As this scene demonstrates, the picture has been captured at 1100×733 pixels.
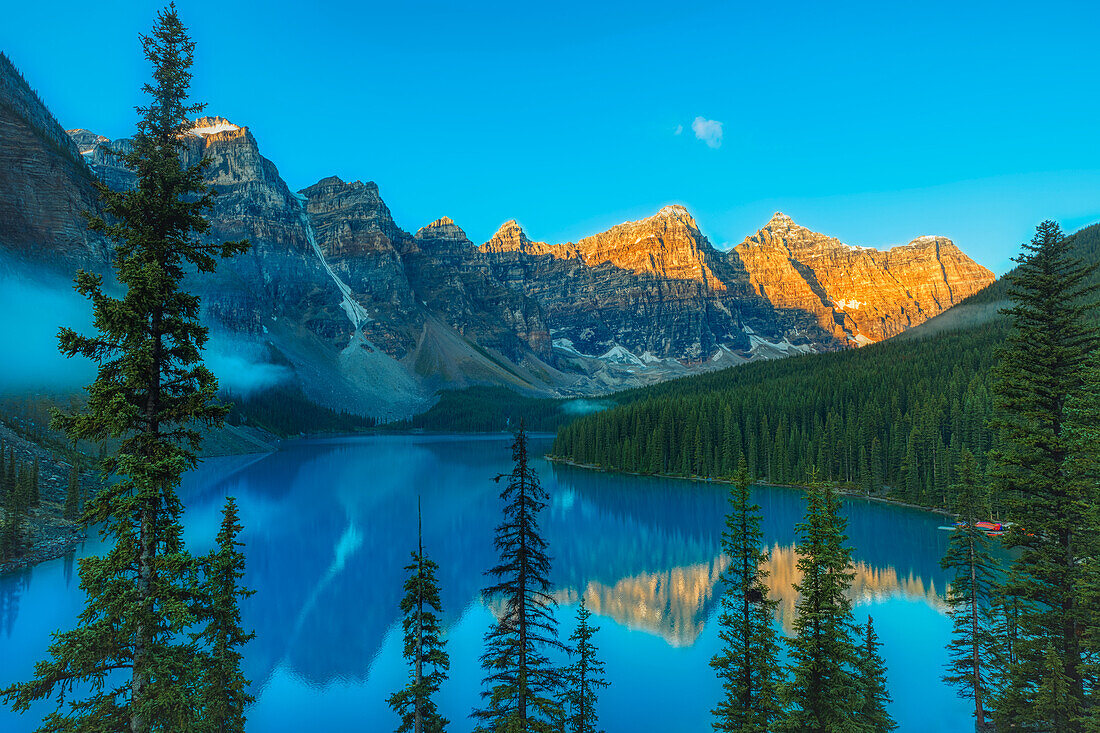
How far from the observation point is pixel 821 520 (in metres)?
16.4

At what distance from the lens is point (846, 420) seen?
96.8 m

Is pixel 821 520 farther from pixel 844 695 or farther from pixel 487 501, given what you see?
pixel 487 501

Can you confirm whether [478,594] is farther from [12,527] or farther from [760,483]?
[760,483]

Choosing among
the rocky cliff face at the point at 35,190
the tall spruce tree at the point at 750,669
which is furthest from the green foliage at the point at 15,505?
the rocky cliff face at the point at 35,190

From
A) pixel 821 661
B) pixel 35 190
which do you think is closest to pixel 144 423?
pixel 821 661

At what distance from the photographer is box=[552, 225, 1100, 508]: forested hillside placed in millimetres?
78812

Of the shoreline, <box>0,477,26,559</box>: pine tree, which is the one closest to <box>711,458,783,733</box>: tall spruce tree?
the shoreline

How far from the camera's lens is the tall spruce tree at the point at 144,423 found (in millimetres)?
9539

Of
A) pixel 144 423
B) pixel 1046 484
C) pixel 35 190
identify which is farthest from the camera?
pixel 35 190

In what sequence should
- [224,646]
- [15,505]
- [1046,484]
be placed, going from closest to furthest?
[1046,484] < [224,646] < [15,505]

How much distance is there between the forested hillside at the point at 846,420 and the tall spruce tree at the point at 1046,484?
211 feet

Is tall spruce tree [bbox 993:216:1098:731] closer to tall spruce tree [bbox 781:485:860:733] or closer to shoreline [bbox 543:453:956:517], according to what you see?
tall spruce tree [bbox 781:485:860:733]

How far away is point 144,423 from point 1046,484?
864 inches

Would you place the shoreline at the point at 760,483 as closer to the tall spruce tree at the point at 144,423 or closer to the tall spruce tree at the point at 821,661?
the tall spruce tree at the point at 821,661
